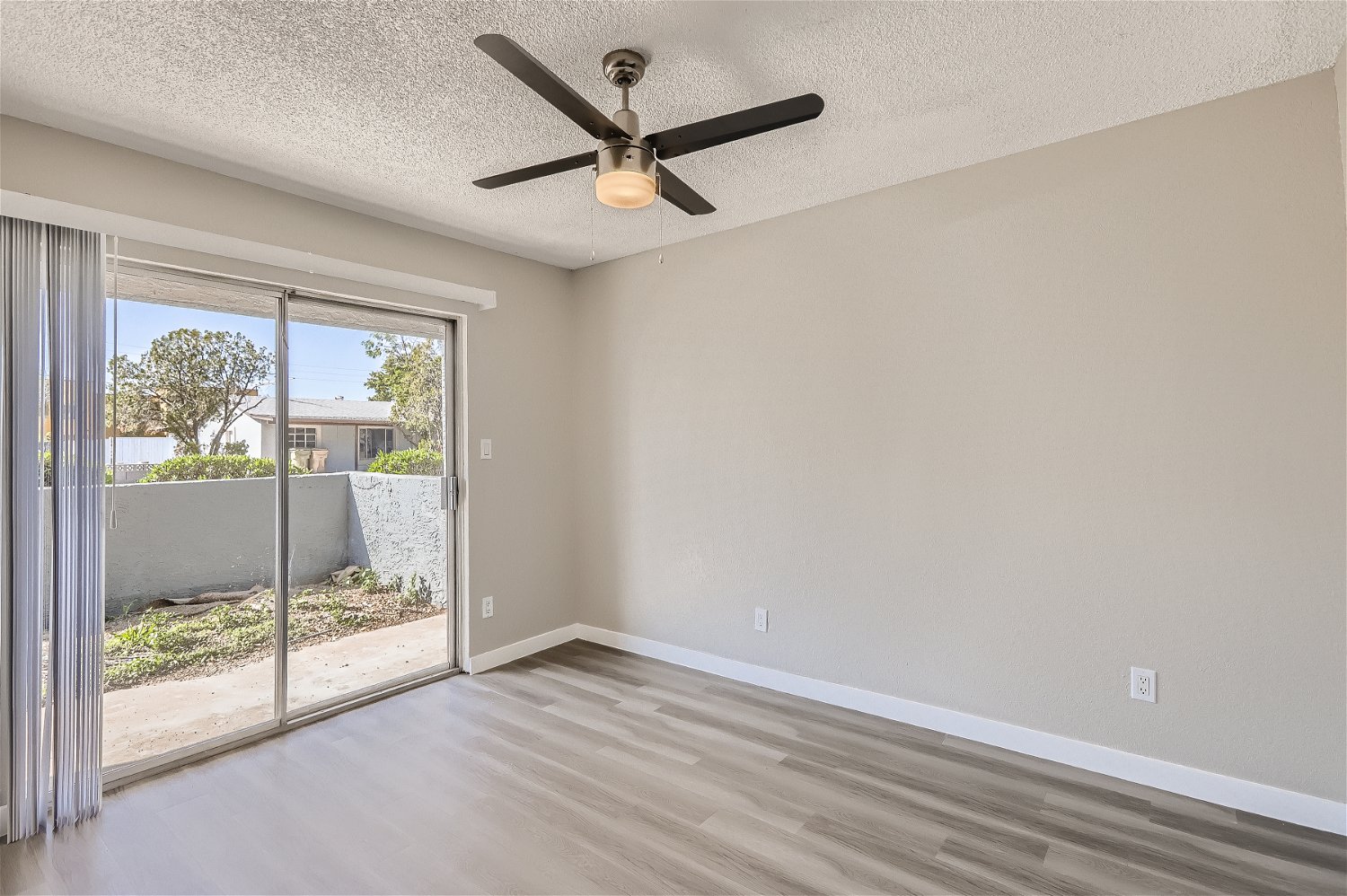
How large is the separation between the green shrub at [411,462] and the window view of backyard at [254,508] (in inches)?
0.4

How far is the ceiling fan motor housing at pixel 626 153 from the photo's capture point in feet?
6.16

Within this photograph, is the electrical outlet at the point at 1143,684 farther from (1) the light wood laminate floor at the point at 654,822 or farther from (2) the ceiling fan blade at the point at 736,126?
(2) the ceiling fan blade at the point at 736,126

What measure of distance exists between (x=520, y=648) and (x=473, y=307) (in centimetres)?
217

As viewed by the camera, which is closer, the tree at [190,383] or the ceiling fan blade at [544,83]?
the ceiling fan blade at [544,83]

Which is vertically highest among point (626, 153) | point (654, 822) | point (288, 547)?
point (626, 153)

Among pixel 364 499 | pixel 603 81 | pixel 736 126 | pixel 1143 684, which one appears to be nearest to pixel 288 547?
pixel 364 499

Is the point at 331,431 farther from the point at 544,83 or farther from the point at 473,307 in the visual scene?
the point at 544,83

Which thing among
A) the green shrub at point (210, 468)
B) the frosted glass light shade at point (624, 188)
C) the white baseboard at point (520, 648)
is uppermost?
the frosted glass light shade at point (624, 188)

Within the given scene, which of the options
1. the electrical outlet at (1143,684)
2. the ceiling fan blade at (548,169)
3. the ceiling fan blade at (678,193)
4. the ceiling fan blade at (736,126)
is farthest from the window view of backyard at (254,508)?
the electrical outlet at (1143,684)

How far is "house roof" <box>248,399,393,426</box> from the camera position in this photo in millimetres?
3035

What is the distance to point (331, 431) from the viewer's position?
129 inches

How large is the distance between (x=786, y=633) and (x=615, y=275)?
2515mm

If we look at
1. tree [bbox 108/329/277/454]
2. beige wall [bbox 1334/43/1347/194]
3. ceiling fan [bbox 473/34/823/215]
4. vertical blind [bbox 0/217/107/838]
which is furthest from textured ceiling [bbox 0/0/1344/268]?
tree [bbox 108/329/277/454]

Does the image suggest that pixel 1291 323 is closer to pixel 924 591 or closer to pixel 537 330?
pixel 924 591
